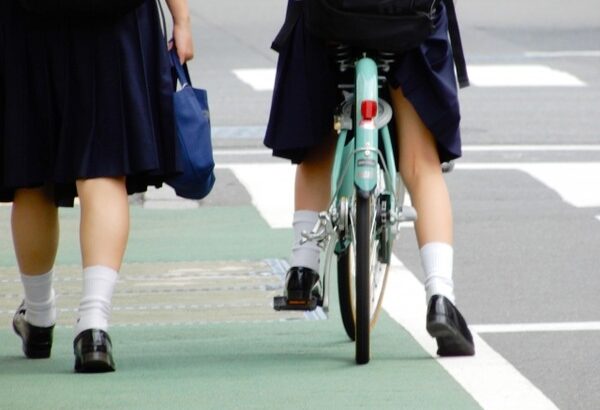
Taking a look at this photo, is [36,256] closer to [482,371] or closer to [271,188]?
[482,371]

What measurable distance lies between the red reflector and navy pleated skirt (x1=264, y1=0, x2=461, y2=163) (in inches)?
8.9

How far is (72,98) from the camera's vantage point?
20.2 feet

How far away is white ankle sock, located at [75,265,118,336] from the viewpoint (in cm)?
616

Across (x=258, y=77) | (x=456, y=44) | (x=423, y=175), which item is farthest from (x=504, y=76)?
(x=423, y=175)

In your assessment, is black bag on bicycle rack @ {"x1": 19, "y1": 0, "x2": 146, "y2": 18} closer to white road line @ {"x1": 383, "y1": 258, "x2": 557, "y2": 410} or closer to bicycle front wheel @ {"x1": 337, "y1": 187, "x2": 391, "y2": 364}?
bicycle front wheel @ {"x1": 337, "y1": 187, "x2": 391, "y2": 364}

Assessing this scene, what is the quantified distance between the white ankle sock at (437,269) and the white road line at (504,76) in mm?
9751

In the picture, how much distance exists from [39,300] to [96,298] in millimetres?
432

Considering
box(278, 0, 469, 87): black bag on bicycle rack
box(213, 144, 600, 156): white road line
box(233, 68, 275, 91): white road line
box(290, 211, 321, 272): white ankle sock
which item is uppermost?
box(278, 0, 469, 87): black bag on bicycle rack

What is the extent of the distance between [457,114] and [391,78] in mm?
258

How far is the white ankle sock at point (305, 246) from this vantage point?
21.6 ft

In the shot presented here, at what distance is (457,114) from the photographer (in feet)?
20.9

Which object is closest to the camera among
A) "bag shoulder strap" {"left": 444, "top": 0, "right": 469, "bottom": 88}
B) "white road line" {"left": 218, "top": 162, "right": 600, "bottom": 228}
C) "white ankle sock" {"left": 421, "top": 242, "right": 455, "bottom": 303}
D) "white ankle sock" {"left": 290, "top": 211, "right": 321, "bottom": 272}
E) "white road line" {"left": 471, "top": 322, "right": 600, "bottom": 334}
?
"white ankle sock" {"left": 421, "top": 242, "right": 455, "bottom": 303}

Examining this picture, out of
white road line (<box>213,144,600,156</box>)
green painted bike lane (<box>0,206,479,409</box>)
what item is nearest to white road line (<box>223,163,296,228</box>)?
white road line (<box>213,144,600,156</box>)

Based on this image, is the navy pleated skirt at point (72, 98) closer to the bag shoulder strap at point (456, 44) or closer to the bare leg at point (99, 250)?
the bare leg at point (99, 250)
